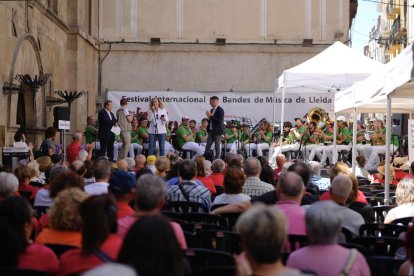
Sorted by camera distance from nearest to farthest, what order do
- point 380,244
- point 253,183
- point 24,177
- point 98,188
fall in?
point 380,244 → point 98,188 → point 253,183 → point 24,177

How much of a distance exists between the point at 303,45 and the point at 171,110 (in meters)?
6.25

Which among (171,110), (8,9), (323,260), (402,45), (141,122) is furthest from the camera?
(402,45)

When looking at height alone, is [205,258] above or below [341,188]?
below

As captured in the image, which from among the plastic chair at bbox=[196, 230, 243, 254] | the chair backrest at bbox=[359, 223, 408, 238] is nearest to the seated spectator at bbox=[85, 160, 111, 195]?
the plastic chair at bbox=[196, 230, 243, 254]

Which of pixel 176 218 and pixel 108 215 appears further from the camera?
pixel 176 218

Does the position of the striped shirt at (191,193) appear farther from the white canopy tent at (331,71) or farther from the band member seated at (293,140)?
the band member seated at (293,140)

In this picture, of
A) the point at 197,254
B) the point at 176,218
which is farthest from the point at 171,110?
the point at 197,254

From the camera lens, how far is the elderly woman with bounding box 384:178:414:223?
7.31m

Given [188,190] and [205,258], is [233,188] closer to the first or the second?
[188,190]

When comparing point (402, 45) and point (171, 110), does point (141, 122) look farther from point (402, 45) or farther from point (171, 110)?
point (402, 45)

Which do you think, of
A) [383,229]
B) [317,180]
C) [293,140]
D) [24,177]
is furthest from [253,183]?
[293,140]

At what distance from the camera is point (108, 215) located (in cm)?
468

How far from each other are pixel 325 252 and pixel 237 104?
23817 mm

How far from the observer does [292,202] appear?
6.16m
